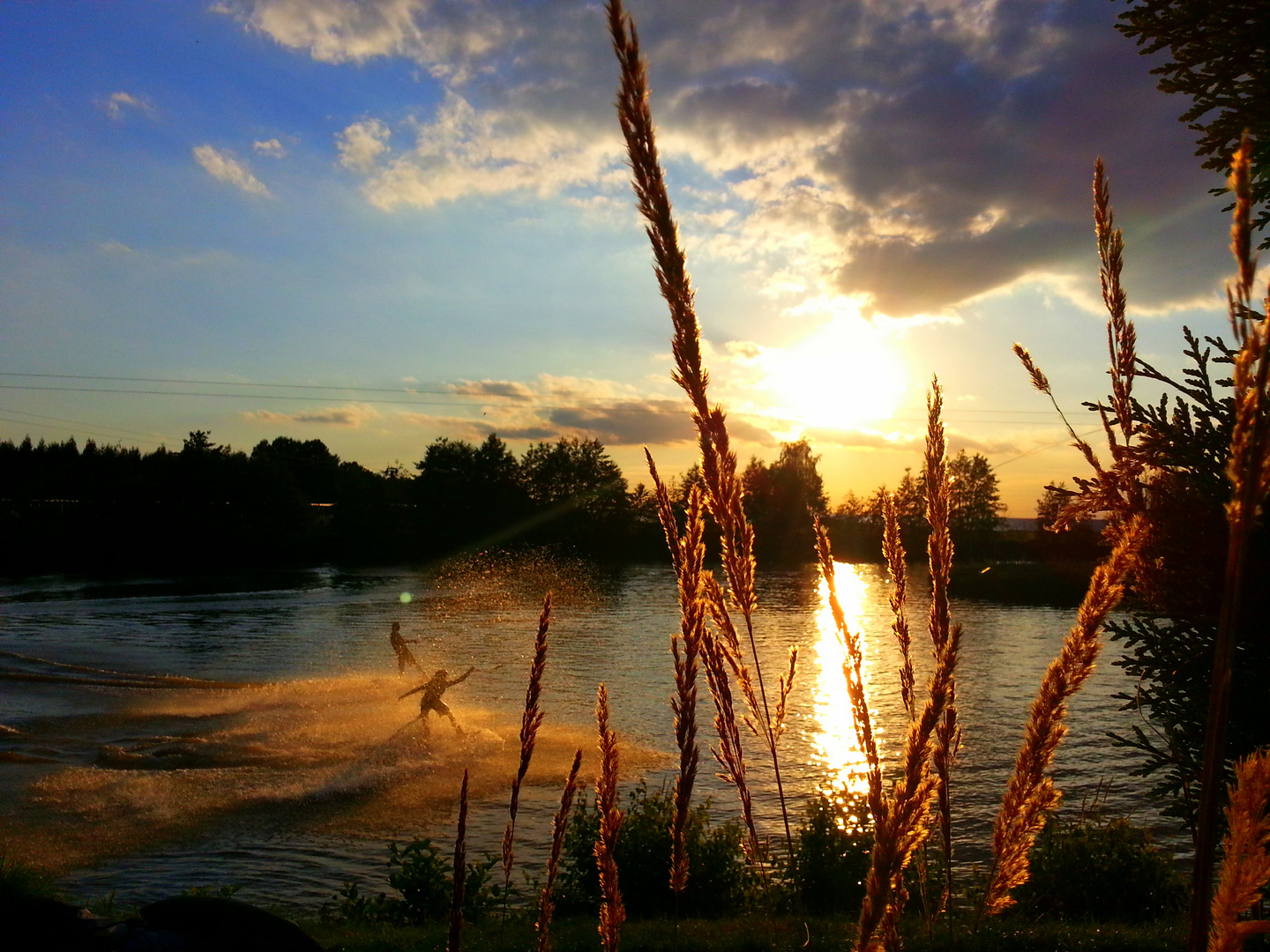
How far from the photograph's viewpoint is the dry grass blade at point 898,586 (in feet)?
8.48

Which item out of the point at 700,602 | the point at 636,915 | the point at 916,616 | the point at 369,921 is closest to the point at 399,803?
the point at 369,921

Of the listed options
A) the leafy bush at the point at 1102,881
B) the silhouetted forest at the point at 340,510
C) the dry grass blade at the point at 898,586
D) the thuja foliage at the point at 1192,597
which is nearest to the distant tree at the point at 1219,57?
the thuja foliage at the point at 1192,597

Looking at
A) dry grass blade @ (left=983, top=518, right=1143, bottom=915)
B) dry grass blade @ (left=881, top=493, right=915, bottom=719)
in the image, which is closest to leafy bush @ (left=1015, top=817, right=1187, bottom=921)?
dry grass blade @ (left=881, top=493, right=915, bottom=719)

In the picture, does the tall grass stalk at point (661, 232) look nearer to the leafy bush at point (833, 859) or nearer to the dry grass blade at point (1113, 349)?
the dry grass blade at point (1113, 349)

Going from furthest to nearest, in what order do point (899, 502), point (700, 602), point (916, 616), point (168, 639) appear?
point (916, 616), point (168, 639), point (899, 502), point (700, 602)

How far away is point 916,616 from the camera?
133 ft

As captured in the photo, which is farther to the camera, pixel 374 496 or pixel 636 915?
pixel 374 496

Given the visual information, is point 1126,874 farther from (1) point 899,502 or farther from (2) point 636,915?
(1) point 899,502

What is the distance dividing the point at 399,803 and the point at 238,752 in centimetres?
500

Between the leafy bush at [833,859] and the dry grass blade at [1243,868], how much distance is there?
7.81 m

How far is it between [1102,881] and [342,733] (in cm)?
1568

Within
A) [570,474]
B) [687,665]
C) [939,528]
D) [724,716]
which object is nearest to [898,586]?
[939,528]

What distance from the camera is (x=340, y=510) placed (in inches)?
3994

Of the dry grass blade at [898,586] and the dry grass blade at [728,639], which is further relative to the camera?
the dry grass blade at [898,586]
